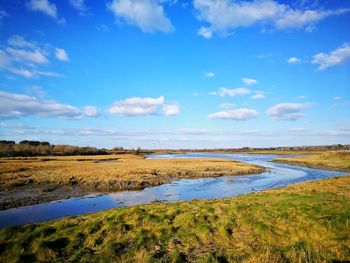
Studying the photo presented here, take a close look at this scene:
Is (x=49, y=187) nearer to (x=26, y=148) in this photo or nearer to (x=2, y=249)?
(x=2, y=249)

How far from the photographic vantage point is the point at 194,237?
1218 centimetres

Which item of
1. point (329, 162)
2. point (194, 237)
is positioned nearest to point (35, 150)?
point (329, 162)

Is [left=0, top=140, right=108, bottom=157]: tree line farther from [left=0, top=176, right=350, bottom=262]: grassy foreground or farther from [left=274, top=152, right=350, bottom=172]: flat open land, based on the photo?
[left=0, top=176, right=350, bottom=262]: grassy foreground

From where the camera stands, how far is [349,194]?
71.6 feet

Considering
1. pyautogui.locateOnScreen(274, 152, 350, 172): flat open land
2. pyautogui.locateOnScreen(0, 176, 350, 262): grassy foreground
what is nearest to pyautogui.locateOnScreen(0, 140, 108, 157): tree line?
pyautogui.locateOnScreen(274, 152, 350, 172): flat open land

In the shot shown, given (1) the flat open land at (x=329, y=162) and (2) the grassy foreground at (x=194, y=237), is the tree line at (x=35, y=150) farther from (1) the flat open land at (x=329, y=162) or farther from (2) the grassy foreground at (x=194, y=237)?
(2) the grassy foreground at (x=194, y=237)

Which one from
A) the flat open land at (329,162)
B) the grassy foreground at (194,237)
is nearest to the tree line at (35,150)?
the flat open land at (329,162)

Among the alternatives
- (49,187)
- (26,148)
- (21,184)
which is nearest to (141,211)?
(49,187)

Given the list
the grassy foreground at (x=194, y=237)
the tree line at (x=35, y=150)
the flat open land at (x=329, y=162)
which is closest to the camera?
the grassy foreground at (x=194, y=237)

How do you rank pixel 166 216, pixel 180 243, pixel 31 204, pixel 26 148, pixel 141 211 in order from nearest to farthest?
pixel 180 243, pixel 166 216, pixel 141 211, pixel 31 204, pixel 26 148

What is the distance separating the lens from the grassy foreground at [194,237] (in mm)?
10026

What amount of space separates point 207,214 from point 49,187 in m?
24.9

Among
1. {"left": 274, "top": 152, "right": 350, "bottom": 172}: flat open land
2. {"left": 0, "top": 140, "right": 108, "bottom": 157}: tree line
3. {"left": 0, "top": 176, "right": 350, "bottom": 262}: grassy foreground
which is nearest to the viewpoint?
{"left": 0, "top": 176, "right": 350, "bottom": 262}: grassy foreground

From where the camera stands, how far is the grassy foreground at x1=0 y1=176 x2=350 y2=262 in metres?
10.0
